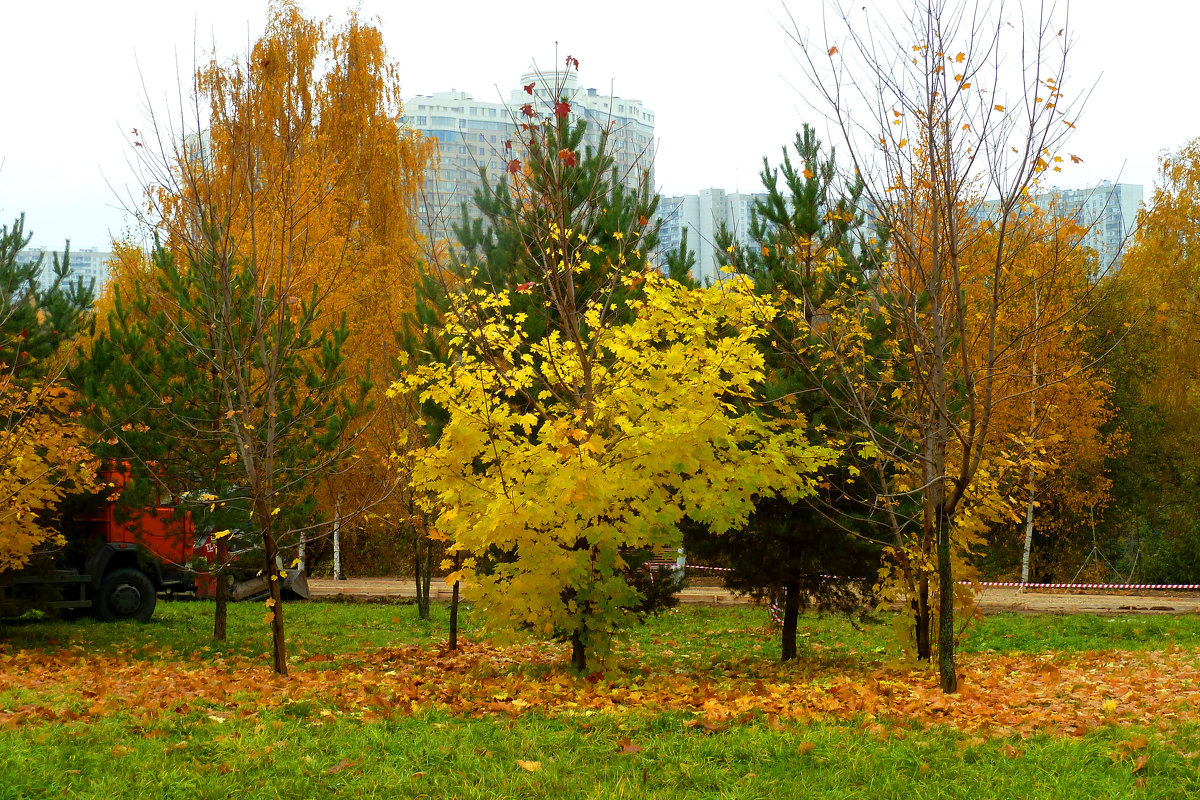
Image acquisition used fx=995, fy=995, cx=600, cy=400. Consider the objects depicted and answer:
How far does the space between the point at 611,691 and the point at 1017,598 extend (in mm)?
13682

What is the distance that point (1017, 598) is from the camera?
19328 millimetres

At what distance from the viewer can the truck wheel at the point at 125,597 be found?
14656 mm

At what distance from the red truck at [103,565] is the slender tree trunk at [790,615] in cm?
754

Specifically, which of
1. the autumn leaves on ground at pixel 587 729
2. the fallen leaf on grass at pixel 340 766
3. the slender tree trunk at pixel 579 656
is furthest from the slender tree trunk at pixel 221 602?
the fallen leaf on grass at pixel 340 766

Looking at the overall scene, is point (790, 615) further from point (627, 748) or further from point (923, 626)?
point (627, 748)

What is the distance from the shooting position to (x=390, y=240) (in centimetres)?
2452

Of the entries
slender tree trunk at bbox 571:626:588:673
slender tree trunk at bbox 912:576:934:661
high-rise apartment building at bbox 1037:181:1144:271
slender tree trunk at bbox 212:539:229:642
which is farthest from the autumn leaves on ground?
high-rise apartment building at bbox 1037:181:1144:271

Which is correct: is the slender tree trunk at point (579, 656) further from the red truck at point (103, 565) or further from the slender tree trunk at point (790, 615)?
the red truck at point (103, 565)

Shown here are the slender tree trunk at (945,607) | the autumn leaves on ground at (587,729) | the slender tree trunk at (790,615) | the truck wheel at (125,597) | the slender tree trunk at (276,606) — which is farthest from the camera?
the truck wheel at (125,597)

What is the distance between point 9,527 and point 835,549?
29.4 ft

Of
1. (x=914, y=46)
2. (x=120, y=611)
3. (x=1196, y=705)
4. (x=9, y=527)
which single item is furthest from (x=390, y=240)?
(x=1196, y=705)

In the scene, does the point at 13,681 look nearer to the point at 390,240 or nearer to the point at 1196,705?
the point at 1196,705

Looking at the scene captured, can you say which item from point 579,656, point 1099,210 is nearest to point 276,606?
point 579,656

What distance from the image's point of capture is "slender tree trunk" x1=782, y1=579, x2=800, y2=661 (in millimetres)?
11750
